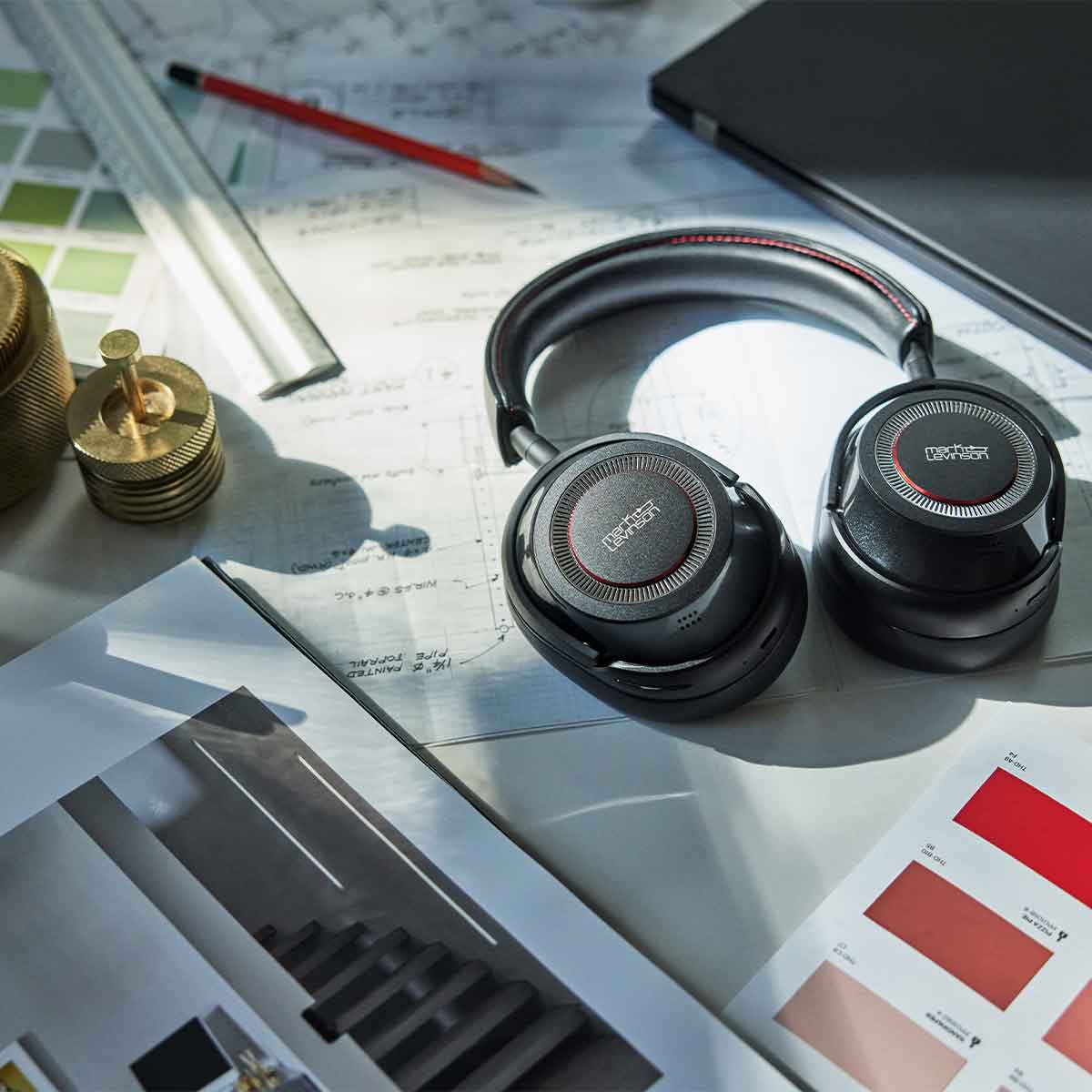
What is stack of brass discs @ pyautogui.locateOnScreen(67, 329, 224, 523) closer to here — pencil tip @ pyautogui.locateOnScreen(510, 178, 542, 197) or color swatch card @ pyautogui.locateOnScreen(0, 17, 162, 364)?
color swatch card @ pyautogui.locateOnScreen(0, 17, 162, 364)

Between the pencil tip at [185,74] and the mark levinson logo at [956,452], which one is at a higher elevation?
the mark levinson logo at [956,452]

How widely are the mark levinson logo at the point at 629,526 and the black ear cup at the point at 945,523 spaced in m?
0.09

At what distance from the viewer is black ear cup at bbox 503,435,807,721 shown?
559 millimetres

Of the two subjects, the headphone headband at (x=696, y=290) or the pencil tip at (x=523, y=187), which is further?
the pencil tip at (x=523, y=187)

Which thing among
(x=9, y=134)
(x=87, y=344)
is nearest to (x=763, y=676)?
(x=87, y=344)

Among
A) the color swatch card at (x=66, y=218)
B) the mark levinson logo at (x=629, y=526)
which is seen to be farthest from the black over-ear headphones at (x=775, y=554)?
the color swatch card at (x=66, y=218)

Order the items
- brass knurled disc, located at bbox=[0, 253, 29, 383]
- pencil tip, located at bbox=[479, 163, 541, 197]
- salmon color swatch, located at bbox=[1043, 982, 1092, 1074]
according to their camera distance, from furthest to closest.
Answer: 1. pencil tip, located at bbox=[479, 163, 541, 197]
2. brass knurled disc, located at bbox=[0, 253, 29, 383]
3. salmon color swatch, located at bbox=[1043, 982, 1092, 1074]

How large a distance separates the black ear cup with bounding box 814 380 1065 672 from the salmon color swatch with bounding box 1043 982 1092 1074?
16cm

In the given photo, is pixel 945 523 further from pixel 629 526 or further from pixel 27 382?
pixel 27 382

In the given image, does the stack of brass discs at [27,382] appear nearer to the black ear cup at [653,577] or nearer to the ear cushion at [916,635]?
the black ear cup at [653,577]

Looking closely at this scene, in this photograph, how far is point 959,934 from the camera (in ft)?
1.76

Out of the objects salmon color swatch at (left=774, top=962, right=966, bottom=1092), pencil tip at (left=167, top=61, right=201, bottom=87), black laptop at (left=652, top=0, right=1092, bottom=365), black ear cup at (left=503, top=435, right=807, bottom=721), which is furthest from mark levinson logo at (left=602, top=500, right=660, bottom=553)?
pencil tip at (left=167, top=61, right=201, bottom=87)

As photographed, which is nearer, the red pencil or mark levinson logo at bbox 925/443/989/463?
mark levinson logo at bbox 925/443/989/463

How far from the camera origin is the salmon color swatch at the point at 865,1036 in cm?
50
